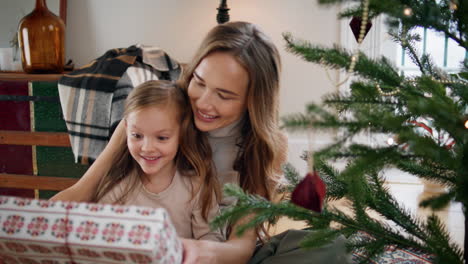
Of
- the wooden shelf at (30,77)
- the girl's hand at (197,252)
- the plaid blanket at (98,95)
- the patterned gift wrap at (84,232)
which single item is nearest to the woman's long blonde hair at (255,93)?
the girl's hand at (197,252)

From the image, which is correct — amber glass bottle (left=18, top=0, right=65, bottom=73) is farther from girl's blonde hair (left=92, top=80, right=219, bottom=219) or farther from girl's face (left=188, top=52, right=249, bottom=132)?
girl's face (left=188, top=52, right=249, bottom=132)

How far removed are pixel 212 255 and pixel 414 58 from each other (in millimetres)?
581

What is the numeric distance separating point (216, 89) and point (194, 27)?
1.69 metres

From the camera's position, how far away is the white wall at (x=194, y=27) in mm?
2688

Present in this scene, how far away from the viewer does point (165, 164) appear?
125cm

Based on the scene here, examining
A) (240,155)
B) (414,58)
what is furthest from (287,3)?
(414,58)

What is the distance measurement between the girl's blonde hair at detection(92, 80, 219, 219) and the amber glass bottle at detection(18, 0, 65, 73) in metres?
1.14

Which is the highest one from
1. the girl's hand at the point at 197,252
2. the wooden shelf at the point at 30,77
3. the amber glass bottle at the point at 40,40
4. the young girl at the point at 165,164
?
the amber glass bottle at the point at 40,40

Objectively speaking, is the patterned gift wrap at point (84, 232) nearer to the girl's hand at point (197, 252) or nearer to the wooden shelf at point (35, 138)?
the girl's hand at point (197, 252)

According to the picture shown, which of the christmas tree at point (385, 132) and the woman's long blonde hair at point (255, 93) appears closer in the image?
the christmas tree at point (385, 132)

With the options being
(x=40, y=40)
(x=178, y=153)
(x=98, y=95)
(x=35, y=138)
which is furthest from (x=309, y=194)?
(x=40, y=40)

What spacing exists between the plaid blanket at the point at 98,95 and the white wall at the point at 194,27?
2.84 ft

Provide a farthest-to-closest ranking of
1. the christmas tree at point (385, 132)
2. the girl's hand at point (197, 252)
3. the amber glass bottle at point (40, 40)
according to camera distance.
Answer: the amber glass bottle at point (40, 40)
the girl's hand at point (197, 252)
the christmas tree at point (385, 132)

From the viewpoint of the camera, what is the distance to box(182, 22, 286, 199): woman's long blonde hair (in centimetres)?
121
